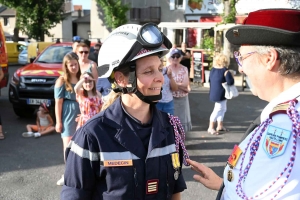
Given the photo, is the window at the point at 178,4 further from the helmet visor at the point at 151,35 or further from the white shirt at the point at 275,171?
the white shirt at the point at 275,171

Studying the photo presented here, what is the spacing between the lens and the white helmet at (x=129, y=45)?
201 cm

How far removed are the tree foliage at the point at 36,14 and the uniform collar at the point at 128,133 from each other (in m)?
35.4

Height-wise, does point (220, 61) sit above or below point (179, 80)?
above

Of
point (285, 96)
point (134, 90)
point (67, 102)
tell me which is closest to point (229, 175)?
point (285, 96)

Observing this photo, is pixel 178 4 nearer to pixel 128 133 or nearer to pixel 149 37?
pixel 149 37

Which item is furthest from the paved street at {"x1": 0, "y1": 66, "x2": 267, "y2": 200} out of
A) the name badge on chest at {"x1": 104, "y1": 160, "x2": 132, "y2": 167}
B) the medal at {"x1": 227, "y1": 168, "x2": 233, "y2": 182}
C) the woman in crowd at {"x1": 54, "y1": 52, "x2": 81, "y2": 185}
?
the medal at {"x1": 227, "y1": 168, "x2": 233, "y2": 182}

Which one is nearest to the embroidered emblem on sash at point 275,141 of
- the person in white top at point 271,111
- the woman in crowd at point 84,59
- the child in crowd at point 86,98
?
the person in white top at point 271,111

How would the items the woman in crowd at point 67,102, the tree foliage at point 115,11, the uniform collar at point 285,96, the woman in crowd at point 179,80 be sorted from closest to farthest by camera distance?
1. the uniform collar at point 285,96
2. the woman in crowd at point 67,102
3. the woman in crowd at point 179,80
4. the tree foliage at point 115,11

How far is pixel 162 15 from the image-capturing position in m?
36.1

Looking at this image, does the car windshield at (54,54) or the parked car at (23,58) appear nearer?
the car windshield at (54,54)

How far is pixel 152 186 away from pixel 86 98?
3.03 metres

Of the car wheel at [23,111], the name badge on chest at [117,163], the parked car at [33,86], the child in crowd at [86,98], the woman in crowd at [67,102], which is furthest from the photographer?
the car wheel at [23,111]

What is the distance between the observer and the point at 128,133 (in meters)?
2.00

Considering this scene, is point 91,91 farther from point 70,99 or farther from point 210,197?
point 210,197
